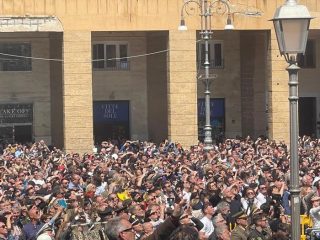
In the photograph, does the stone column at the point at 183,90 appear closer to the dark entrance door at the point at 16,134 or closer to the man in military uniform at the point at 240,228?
the dark entrance door at the point at 16,134

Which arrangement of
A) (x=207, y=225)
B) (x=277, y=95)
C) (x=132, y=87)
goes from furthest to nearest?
(x=132, y=87)
(x=277, y=95)
(x=207, y=225)

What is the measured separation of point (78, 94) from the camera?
46.6 metres

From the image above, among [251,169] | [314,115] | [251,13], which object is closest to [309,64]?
[314,115]

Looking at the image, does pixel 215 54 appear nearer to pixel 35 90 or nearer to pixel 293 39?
pixel 35 90

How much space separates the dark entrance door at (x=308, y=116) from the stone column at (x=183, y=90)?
9.09 m

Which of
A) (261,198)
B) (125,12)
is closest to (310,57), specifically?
(125,12)

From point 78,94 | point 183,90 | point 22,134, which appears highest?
point 183,90

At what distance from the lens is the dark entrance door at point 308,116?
178ft

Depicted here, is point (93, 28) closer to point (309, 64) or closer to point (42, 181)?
point (309, 64)

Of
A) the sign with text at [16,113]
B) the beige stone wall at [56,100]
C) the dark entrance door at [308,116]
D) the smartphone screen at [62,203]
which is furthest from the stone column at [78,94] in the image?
the smartphone screen at [62,203]

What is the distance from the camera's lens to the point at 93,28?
46.3 m

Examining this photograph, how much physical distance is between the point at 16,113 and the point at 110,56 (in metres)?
5.47

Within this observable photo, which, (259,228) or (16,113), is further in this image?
(16,113)

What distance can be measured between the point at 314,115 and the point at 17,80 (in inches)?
608
